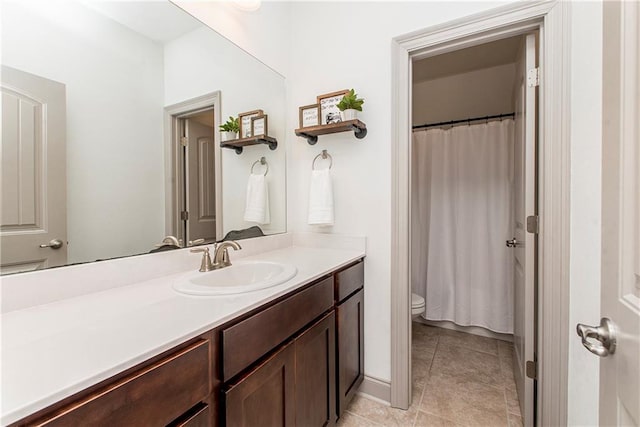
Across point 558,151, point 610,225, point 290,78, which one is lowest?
point 610,225

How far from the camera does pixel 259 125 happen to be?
173cm

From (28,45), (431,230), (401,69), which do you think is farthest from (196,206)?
(431,230)

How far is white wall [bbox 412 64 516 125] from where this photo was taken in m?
2.54

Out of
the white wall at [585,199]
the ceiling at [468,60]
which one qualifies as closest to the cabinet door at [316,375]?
the white wall at [585,199]

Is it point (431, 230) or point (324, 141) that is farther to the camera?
point (431, 230)

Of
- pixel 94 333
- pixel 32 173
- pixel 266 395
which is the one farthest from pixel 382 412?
pixel 32 173

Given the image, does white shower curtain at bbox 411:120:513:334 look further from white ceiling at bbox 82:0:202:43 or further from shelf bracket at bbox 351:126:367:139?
white ceiling at bbox 82:0:202:43

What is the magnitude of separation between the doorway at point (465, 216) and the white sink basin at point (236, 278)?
3.88 ft

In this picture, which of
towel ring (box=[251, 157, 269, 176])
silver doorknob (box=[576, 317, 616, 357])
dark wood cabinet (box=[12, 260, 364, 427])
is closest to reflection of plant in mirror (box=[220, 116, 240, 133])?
towel ring (box=[251, 157, 269, 176])

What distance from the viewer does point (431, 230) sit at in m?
2.64

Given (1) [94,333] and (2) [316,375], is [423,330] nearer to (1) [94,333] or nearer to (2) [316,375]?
(2) [316,375]

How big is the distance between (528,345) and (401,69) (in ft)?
5.07

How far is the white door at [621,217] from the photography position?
456mm

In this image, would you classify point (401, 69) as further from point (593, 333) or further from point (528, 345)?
point (528, 345)
